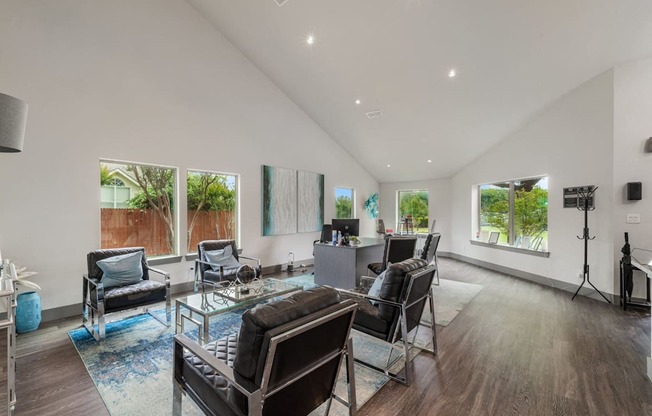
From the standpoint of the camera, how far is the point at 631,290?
13.5 feet

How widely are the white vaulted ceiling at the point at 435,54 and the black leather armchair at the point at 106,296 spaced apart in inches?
166

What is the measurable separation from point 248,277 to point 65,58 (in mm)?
3668

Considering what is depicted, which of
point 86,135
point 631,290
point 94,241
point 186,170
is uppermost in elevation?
point 86,135

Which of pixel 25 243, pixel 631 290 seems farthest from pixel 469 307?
pixel 25 243

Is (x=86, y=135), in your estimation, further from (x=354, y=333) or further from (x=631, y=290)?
(x=631, y=290)

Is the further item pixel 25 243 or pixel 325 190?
pixel 325 190

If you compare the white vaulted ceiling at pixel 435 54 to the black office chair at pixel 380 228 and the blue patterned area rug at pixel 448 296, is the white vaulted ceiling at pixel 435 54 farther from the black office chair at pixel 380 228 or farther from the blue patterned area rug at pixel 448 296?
the blue patterned area rug at pixel 448 296

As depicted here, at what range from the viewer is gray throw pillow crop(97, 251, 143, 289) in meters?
3.40

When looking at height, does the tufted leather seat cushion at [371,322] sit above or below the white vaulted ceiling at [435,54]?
below

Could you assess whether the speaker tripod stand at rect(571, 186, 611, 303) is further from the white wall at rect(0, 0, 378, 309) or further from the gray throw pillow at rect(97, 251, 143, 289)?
the gray throw pillow at rect(97, 251, 143, 289)

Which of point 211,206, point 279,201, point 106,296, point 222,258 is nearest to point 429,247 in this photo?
point 279,201

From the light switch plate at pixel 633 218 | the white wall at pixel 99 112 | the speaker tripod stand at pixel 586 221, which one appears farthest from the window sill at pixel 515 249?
the white wall at pixel 99 112

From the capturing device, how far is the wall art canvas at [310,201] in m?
→ 6.81

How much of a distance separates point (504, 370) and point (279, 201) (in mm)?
4855
